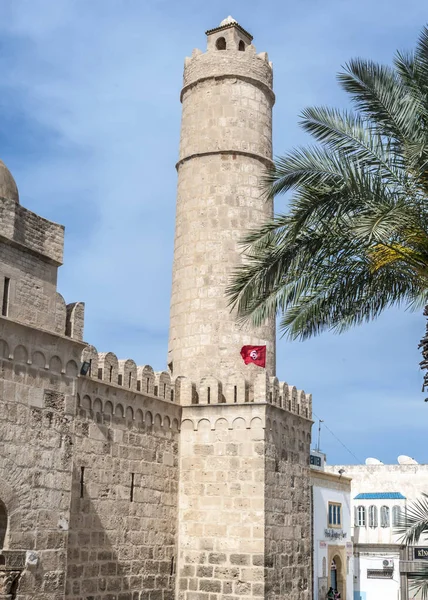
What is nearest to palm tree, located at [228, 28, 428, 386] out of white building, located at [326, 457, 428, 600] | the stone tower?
the stone tower

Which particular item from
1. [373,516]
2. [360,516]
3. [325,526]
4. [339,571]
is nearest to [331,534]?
[325,526]

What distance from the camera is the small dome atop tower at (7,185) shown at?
32.2ft

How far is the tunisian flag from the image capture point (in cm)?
1565

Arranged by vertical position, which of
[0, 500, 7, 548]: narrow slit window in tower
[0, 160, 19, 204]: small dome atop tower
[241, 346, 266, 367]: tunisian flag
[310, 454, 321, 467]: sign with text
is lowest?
[0, 500, 7, 548]: narrow slit window in tower

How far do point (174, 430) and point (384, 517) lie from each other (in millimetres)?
23701

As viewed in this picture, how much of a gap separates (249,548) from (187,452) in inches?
78.9

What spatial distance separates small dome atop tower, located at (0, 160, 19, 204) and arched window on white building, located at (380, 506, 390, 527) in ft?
96.3

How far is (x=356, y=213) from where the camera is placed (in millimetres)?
9766

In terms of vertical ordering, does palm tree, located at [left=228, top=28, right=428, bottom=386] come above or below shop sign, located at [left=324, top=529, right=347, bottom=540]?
above

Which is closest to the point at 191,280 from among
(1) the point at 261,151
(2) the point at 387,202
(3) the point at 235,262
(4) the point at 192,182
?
(3) the point at 235,262

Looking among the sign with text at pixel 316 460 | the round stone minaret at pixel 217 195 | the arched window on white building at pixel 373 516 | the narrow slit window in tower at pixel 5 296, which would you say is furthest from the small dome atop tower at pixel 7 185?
the arched window on white building at pixel 373 516

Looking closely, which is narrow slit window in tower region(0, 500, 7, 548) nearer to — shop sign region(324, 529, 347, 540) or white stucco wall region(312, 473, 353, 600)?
white stucco wall region(312, 473, 353, 600)

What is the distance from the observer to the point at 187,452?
48.5 ft

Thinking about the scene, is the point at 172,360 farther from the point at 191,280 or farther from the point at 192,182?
the point at 192,182
